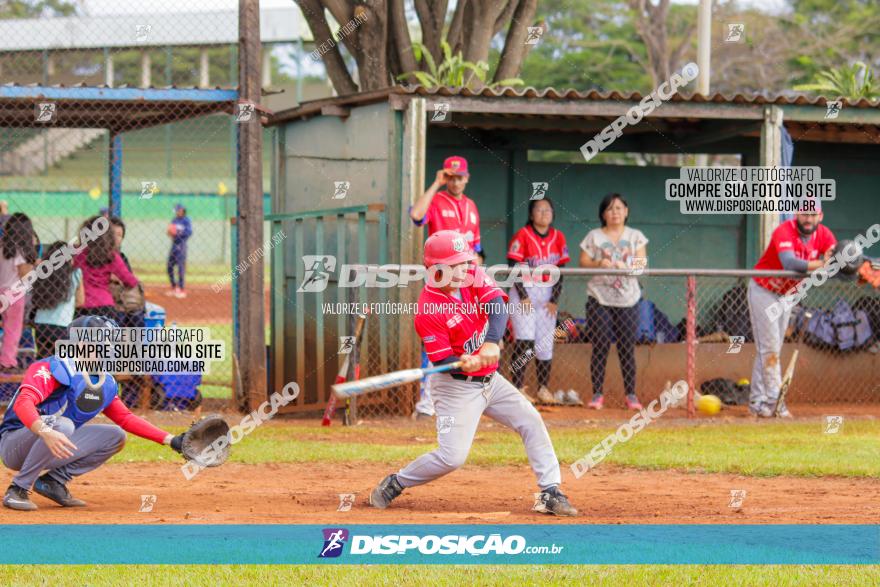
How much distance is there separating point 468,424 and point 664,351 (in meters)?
7.22

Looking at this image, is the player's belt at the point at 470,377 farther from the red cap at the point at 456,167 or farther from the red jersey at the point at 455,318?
the red cap at the point at 456,167

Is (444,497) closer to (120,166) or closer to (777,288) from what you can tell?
(777,288)

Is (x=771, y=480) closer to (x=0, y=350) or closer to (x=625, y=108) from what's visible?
(x=625, y=108)

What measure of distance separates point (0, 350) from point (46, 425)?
5.44 meters

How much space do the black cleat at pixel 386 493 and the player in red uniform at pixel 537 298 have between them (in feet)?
16.7

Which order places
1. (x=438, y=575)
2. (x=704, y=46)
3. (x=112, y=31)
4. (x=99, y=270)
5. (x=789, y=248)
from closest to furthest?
(x=438, y=575) → (x=99, y=270) → (x=789, y=248) → (x=704, y=46) → (x=112, y=31)

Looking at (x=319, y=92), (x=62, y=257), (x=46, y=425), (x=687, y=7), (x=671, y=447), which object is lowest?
(x=671, y=447)

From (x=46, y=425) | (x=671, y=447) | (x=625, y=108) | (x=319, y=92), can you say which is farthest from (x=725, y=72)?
(x=46, y=425)

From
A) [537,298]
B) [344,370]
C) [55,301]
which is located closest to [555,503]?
[344,370]

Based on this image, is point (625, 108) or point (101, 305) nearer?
point (101, 305)

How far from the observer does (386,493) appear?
7.86 meters

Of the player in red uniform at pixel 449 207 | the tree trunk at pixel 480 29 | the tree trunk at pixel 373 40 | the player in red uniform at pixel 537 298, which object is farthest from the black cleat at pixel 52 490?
the tree trunk at pixel 480 29

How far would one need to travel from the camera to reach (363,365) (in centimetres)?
1270

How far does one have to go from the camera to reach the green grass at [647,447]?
997cm
